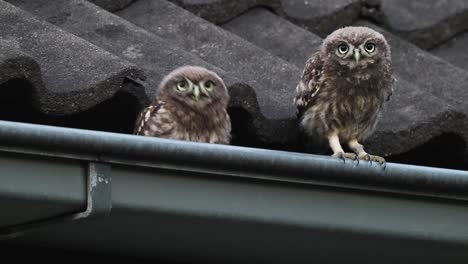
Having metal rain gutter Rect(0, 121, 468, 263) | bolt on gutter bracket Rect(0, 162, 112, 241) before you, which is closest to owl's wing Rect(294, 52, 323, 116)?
metal rain gutter Rect(0, 121, 468, 263)

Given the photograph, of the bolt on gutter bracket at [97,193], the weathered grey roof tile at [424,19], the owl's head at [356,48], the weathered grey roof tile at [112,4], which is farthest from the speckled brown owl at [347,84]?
the bolt on gutter bracket at [97,193]

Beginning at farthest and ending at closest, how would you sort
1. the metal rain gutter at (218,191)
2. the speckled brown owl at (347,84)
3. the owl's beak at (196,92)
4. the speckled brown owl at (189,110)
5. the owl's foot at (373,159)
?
the speckled brown owl at (347,84)
the owl's beak at (196,92)
the speckled brown owl at (189,110)
the owl's foot at (373,159)
the metal rain gutter at (218,191)

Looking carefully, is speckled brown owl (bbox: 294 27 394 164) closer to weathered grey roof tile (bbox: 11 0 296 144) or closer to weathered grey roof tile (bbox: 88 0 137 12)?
weathered grey roof tile (bbox: 11 0 296 144)

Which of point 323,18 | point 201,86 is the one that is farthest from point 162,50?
point 323,18

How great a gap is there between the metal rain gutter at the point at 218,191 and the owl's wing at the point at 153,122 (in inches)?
26.7

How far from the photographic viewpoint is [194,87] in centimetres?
512

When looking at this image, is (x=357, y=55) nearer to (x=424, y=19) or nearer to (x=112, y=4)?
(x=112, y=4)

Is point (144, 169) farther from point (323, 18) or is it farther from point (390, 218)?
point (323, 18)

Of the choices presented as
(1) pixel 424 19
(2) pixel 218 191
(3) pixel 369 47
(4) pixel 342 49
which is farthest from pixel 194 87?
(1) pixel 424 19

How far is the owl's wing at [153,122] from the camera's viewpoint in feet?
15.7

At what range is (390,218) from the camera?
13.2 ft

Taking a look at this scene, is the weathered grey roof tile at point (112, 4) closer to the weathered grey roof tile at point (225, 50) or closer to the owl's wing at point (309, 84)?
the weathered grey roof tile at point (225, 50)

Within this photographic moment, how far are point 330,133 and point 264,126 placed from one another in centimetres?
96

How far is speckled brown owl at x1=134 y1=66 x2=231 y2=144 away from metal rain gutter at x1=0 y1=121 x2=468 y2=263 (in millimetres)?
756
